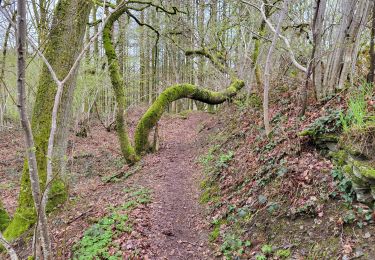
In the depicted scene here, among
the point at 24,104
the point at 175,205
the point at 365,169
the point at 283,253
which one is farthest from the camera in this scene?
the point at 175,205

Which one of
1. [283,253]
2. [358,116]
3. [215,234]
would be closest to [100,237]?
[215,234]

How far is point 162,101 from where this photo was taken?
9.91 metres

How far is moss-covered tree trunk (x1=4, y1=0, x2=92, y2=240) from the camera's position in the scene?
16.9 ft

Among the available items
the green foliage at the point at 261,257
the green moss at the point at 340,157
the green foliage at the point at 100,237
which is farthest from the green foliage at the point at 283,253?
the green foliage at the point at 100,237

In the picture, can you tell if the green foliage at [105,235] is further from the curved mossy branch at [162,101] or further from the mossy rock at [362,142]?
the curved mossy branch at [162,101]

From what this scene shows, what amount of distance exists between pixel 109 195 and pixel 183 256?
282 centimetres

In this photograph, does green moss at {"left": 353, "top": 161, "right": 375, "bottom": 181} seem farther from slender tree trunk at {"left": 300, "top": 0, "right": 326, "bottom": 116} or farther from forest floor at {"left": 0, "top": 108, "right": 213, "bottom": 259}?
forest floor at {"left": 0, "top": 108, "right": 213, "bottom": 259}

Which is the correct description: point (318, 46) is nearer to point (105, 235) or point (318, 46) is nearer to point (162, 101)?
point (105, 235)

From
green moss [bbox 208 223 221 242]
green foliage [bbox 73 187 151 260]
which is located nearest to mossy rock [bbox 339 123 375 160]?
green moss [bbox 208 223 221 242]

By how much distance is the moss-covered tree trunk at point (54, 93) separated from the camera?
16.9 feet

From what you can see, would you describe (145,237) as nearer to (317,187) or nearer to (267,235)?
(267,235)

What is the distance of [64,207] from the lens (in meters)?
5.73

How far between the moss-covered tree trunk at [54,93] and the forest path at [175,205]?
7.27 ft

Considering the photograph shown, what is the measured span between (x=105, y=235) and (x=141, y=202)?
1.31 metres
